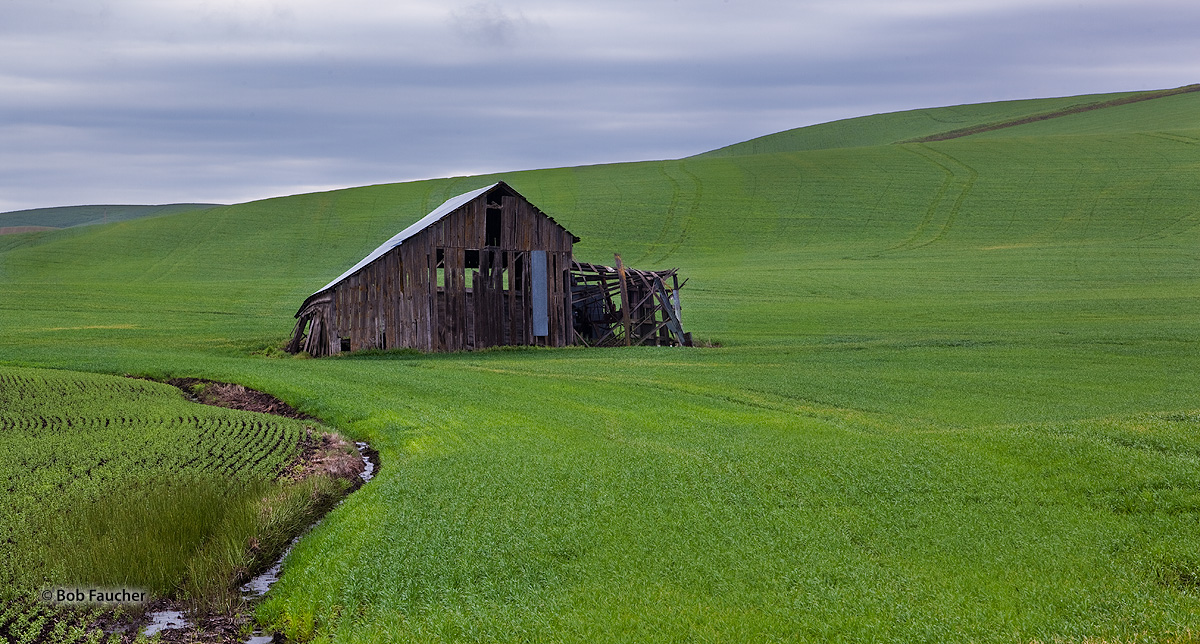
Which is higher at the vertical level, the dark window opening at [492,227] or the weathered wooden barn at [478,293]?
the dark window opening at [492,227]

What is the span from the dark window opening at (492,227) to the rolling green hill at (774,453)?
513 centimetres

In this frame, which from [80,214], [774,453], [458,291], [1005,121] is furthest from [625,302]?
[80,214]

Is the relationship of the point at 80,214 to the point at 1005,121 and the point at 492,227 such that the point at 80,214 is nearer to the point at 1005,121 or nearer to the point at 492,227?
the point at 1005,121

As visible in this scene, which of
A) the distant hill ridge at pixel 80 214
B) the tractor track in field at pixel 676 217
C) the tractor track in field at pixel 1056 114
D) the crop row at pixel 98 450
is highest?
the tractor track in field at pixel 1056 114

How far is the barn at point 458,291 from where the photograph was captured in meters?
34.8

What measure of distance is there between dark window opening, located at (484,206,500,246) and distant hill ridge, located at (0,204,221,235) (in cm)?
13876

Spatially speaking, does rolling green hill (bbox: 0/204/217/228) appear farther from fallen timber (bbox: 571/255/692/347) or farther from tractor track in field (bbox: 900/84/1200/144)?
fallen timber (bbox: 571/255/692/347)

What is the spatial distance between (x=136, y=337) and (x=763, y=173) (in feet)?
220

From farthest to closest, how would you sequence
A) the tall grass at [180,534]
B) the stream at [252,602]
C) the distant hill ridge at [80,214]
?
the distant hill ridge at [80,214], the tall grass at [180,534], the stream at [252,602]

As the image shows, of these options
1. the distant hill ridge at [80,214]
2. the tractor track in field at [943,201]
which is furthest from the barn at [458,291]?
the distant hill ridge at [80,214]

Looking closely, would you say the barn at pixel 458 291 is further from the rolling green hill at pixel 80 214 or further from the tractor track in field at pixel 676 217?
the rolling green hill at pixel 80 214

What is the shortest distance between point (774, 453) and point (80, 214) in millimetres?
188791

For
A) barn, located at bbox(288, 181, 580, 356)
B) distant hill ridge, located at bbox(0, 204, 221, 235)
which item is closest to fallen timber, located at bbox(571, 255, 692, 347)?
barn, located at bbox(288, 181, 580, 356)

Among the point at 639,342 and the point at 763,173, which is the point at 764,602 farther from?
the point at 763,173
